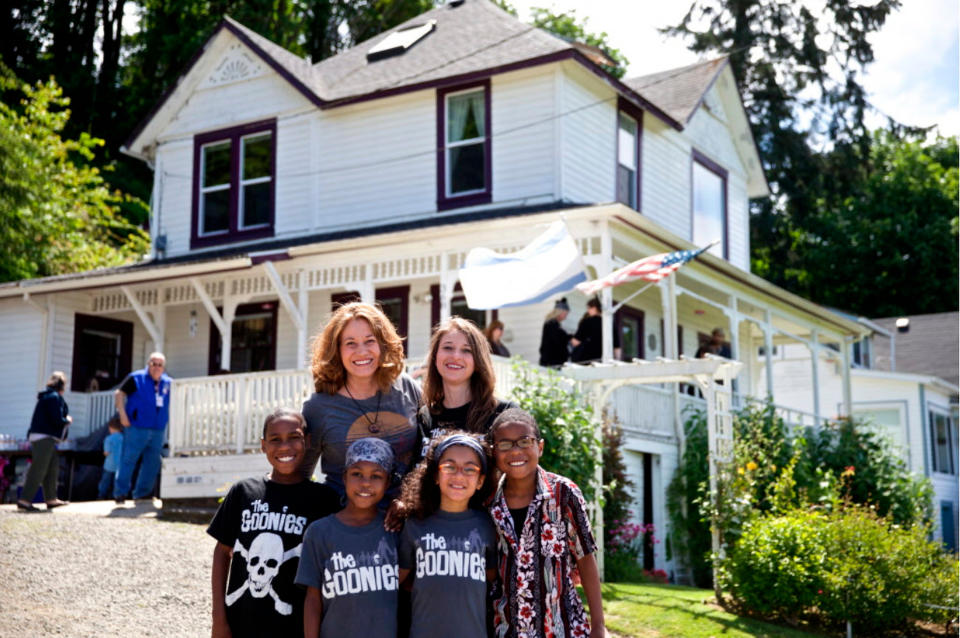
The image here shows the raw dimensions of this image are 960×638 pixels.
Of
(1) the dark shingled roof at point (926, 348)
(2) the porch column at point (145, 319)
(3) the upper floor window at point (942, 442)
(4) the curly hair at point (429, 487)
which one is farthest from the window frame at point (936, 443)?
(4) the curly hair at point (429, 487)

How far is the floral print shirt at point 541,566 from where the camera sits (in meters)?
4.70

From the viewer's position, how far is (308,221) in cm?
1920

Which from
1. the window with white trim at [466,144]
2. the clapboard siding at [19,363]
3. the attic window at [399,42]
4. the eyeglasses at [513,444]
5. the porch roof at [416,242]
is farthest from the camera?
the attic window at [399,42]

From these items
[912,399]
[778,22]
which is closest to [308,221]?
[912,399]

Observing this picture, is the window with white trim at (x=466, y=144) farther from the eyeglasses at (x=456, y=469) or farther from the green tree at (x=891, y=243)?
the green tree at (x=891, y=243)

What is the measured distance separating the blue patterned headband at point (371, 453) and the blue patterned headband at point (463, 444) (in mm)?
207

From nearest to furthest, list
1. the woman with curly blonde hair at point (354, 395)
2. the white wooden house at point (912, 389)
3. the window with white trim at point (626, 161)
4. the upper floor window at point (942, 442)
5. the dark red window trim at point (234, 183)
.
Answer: the woman with curly blonde hair at point (354, 395)
the window with white trim at point (626, 161)
the dark red window trim at point (234, 183)
the white wooden house at point (912, 389)
the upper floor window at point (942, 442)

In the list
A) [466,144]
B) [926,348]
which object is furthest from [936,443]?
[466,144]

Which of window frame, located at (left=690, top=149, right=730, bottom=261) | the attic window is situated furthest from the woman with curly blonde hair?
window frame, located at (left=690, top=149, right=730, bottom=261)

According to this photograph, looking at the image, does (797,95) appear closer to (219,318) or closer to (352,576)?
(219,318)

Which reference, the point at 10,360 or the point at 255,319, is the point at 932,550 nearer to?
the point at 255,319

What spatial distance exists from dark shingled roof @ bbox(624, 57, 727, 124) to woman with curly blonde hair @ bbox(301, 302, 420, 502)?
16409 mm

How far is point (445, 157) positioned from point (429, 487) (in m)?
14.0

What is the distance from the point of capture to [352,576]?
452cm
